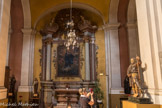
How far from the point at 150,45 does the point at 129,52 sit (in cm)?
506

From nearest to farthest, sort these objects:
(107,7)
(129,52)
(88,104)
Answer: (88,104)
(129,52)
(107,7)

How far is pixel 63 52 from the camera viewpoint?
10.8 metres

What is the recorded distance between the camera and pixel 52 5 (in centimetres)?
1070

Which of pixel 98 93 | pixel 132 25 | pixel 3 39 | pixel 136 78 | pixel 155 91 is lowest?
pixel 98 93

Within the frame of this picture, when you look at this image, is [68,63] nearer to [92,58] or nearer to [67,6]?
[92,58]

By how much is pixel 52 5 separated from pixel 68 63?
3.75 metres

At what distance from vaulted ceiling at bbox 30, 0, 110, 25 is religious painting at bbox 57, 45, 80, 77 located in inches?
105

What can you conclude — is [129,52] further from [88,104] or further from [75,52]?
[88,104]

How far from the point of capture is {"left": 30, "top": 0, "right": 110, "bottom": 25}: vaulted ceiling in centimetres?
1022

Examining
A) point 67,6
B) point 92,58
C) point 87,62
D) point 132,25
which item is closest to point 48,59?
point 87,62

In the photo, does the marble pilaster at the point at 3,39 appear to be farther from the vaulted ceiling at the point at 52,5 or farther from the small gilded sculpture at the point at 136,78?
the vaulted ceiling at the point at 52,5

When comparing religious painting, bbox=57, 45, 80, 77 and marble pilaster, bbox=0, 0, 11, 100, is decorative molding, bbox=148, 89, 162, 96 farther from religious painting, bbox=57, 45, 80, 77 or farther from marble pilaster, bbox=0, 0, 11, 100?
religious painting, bbox=57, 45, 80, 77

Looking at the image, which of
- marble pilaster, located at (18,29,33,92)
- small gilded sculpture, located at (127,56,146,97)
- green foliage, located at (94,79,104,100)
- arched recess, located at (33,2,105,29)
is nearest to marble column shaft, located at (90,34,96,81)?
green foliage, located at (94,79,104,100)

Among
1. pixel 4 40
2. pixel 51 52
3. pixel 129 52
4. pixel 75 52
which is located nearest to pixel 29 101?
pixel 51 52
